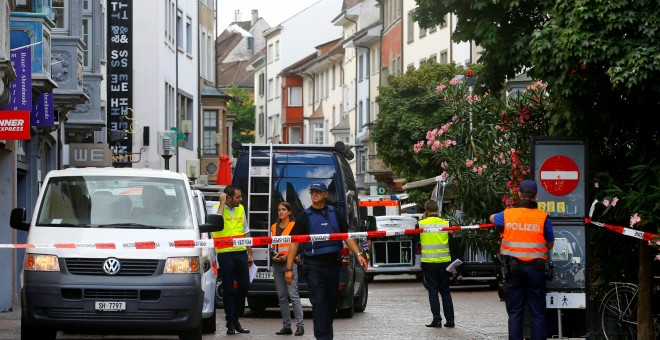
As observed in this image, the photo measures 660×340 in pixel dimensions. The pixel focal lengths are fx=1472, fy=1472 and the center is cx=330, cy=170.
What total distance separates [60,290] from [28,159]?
12838 mm

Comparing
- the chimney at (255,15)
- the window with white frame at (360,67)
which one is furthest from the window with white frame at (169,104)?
the chimney at (255,15)

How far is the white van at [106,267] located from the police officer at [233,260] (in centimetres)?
342

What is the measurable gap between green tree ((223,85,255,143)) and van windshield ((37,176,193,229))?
347ft

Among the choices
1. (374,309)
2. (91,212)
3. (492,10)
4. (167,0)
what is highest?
(167,0)

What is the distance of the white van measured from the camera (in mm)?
15195

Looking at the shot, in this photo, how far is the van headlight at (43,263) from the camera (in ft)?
50.1

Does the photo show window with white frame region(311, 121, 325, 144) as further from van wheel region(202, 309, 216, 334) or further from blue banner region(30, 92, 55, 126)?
van wheel region(202, 309, 216, 334)

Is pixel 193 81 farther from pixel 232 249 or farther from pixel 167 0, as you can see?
pixel 232 249

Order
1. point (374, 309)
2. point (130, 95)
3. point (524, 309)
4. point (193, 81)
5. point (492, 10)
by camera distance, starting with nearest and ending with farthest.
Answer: point (524, 309) → point (492, 10) → point (374, 309) → point (130, 95) → point (193, 81)

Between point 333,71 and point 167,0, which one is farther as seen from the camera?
point 333,71

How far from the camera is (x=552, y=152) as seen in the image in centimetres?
1606

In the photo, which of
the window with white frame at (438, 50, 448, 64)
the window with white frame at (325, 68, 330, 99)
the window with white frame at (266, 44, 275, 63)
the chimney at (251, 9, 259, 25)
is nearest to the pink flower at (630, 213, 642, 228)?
the window with white frame at (438, 50, 448, 64)

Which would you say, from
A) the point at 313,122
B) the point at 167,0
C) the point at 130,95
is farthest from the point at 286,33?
the point at 130,95

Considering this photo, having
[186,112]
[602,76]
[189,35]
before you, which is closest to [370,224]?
[602,76]
